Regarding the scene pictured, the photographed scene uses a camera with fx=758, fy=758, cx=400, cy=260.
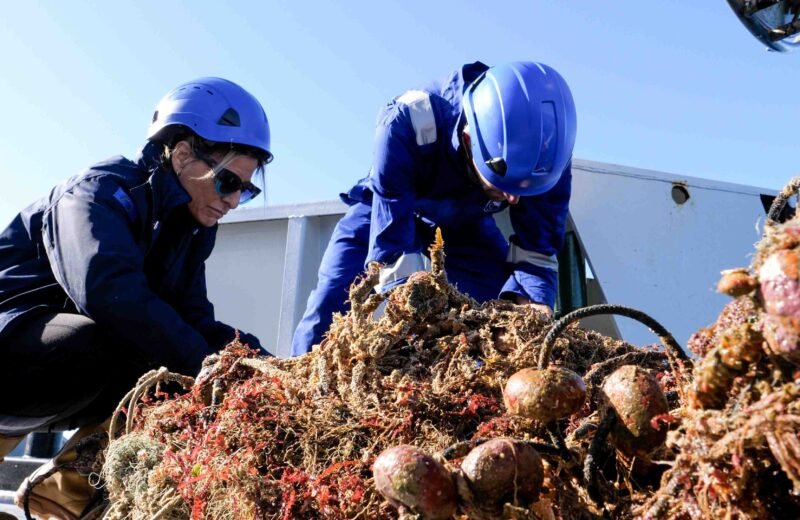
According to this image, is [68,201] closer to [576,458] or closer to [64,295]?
[64,295]

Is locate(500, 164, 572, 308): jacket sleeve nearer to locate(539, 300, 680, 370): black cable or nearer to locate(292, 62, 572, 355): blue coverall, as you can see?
locate(292, 62, 572, 355): blue coverall

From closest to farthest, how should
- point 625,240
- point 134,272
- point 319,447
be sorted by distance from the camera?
point 319,447 < point 134,272 < point 625,240

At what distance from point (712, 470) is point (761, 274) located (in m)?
0.23

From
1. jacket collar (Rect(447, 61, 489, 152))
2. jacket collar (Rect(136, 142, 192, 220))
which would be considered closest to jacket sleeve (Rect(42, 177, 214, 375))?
jacket collar (Rect(136, 142, 192, 220))

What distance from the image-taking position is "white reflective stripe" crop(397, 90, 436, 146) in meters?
2.91

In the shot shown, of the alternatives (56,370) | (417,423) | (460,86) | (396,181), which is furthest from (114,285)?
(460,86)

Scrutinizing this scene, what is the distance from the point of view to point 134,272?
220 centimetres

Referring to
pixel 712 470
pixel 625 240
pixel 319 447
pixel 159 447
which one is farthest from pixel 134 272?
pixel 625 240

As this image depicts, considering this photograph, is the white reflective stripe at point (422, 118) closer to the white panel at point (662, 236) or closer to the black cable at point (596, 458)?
the white panel at point (662, 236)

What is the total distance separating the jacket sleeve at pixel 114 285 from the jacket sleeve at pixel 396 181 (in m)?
0.76

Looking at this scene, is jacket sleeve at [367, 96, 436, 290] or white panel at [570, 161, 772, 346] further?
white panel at [570, 161, 772, 346]

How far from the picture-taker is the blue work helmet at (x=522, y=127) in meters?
2.75

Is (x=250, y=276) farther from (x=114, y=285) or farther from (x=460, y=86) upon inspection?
(x=114, y=285)

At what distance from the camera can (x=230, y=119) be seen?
2.87 meters
